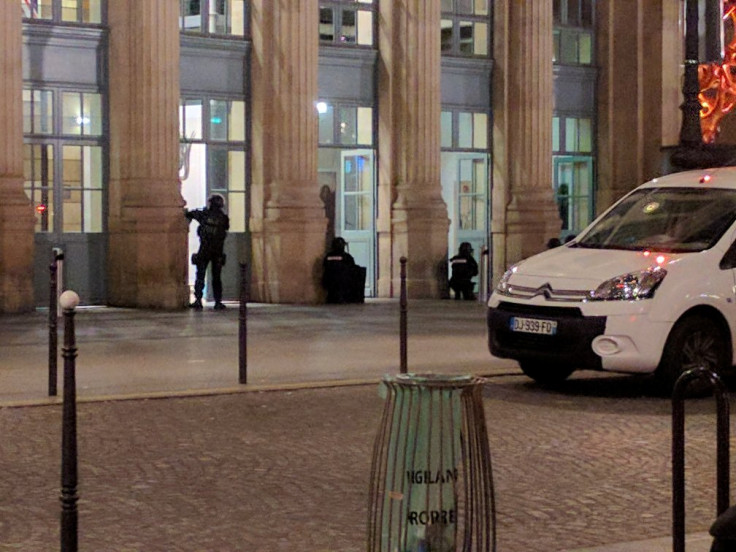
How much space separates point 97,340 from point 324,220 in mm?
8099

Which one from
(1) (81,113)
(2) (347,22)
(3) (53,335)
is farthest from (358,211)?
(3) (53,335)

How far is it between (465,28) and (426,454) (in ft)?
80.3

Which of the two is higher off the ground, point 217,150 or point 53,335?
point 217,150

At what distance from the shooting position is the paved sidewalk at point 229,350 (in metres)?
13.7

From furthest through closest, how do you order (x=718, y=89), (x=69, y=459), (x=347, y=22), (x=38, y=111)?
(x=718, y=89) < (x=347, y=22) < (x=38, y=111) < (x=69, y=459)

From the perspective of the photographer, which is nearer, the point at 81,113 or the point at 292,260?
the point at 81,113

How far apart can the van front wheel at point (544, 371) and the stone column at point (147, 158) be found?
10.7 metres

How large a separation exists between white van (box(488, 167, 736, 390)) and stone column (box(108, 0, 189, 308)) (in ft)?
35.9

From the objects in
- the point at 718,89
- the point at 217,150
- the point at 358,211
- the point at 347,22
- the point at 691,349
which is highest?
the point at 347,22

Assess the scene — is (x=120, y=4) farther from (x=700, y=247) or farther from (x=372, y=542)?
(x=372, y=542)

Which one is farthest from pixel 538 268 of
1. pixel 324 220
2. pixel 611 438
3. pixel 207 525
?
pixel 324 220

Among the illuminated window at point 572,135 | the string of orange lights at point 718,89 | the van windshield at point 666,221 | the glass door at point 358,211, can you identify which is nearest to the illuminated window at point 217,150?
the glass door at point 358,211

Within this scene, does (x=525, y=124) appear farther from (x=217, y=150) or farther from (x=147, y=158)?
(x=147, y=158)

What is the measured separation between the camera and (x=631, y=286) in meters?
12.6
